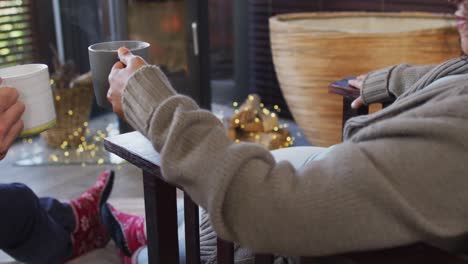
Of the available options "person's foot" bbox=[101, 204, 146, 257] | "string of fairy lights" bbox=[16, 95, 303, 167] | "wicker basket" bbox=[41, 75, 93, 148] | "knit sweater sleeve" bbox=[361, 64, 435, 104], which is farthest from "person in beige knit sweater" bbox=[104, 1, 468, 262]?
"wicker basket" bbox=[41, 75, 93, 148]

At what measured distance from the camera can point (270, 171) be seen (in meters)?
0.66

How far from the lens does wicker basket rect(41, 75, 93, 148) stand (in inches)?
99.8

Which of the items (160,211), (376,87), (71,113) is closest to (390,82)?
(376,87)

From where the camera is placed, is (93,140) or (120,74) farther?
(93,140)

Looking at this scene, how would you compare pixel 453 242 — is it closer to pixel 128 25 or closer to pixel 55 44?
pixel 128 25

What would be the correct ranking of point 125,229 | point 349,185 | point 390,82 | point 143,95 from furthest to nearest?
point 125,229
point 390,82
point 143,95
point 349,185

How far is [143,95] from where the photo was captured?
2.41ft

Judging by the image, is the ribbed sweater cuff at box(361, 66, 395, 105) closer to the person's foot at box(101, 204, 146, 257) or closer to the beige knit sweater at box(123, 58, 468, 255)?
the beige knit sweater at box(123, 58, 468, 255)

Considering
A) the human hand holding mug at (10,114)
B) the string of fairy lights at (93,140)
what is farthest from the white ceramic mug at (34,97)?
the string of fairy lights at (93,140)

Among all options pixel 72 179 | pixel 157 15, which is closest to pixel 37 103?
pixel 72 179

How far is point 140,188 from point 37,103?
134 cm

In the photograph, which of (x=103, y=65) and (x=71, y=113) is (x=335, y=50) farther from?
(x=103, y=65)

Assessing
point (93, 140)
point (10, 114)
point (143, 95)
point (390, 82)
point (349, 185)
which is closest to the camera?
point (349, 185)

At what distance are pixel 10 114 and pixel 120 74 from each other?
0.61 feet
